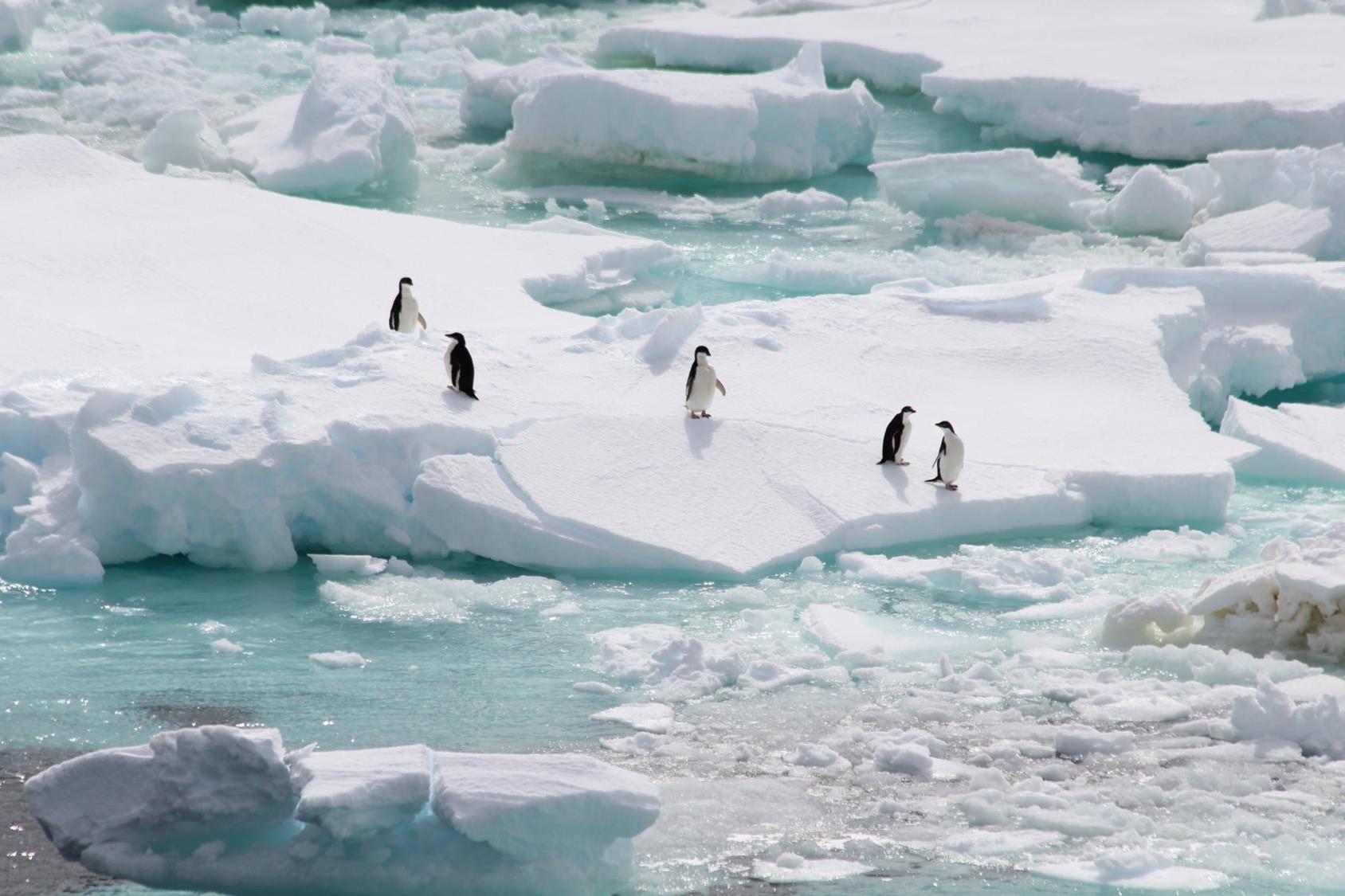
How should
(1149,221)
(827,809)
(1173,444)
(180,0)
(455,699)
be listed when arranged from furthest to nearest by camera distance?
(180,0), (1149,221), (1173,444), (455,699), (827,809)

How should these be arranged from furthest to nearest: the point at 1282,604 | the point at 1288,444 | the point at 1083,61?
1. the point at 1083,61
2. the point at 1288,444
3. the point at 1282,604

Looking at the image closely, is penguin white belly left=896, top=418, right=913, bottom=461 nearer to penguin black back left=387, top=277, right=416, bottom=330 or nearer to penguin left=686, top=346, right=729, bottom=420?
penguin left=686, top=346, right=729, bottom=420

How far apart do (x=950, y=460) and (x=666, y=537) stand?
1455 mm

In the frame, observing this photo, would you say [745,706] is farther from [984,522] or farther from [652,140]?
[652,140]

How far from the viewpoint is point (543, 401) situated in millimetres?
7898

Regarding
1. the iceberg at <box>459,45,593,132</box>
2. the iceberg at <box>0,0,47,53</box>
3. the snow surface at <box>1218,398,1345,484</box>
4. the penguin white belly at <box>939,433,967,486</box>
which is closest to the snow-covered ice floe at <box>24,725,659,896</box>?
the penguin white belly at <box>939,433,967,486</box>

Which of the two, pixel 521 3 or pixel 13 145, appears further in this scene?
pixel 521 3

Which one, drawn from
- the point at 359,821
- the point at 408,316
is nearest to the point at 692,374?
the point at 408,316

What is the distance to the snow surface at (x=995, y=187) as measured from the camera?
1302 cm

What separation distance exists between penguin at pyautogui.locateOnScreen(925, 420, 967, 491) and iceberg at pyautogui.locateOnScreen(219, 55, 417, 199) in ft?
24.8

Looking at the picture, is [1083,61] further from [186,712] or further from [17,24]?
[186,712]

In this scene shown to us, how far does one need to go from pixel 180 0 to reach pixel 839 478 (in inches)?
752

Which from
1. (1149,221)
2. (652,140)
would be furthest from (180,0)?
(1149,221)

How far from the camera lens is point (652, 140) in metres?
14.7
